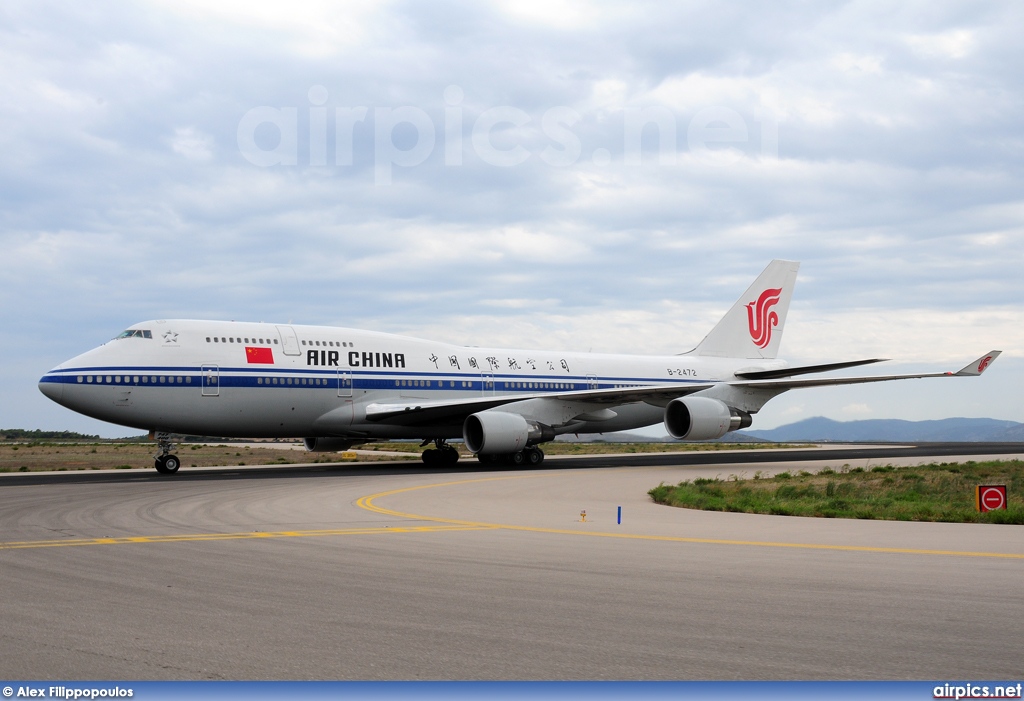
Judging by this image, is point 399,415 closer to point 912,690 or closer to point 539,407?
point 539,407

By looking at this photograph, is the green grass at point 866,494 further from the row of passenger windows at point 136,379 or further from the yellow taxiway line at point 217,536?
the row of passenger windows at point 136,379

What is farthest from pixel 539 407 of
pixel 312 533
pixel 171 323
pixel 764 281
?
pixel 312 533

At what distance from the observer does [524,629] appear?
6.52 metres

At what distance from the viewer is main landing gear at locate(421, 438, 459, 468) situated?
35344mm

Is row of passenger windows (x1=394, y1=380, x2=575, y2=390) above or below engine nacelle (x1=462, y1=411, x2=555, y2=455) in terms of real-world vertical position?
above

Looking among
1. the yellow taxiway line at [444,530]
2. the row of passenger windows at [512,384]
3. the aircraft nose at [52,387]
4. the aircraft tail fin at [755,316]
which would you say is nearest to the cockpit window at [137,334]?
the aircraft nose at [52,387]

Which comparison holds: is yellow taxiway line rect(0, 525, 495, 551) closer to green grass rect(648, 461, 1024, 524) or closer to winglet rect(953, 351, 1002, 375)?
green grass rect(648, 461, 1024, 524)

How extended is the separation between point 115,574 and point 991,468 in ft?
88.5

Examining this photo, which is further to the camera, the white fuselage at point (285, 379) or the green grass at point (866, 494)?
the white fuselage at point (285, 379)

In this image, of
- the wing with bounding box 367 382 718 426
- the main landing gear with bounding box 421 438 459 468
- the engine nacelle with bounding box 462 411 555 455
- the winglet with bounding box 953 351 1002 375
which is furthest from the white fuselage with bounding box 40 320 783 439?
the winglet with bounding box 953 351 1002 375

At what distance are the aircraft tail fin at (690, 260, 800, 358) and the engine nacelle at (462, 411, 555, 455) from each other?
1597 cm

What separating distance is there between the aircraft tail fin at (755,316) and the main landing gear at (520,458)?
13819mm

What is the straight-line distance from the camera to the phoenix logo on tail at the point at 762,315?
→ 44.1 meters

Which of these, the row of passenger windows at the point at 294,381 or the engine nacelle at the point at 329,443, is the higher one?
the row of passenger windows at the point at 294,381
